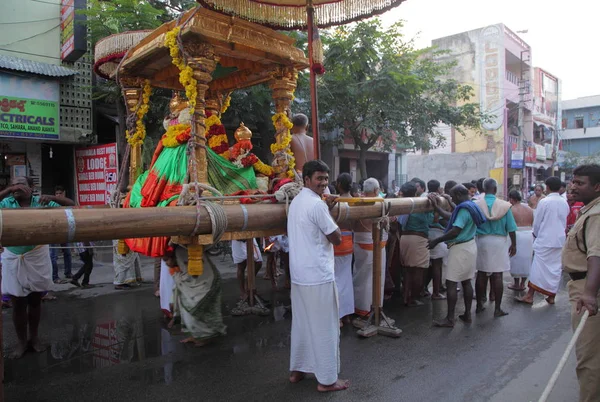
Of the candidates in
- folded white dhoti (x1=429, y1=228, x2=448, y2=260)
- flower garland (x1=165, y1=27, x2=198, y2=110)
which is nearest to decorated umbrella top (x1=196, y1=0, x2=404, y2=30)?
flower garland (x1=165, y1=27, x2=198, y2=110)

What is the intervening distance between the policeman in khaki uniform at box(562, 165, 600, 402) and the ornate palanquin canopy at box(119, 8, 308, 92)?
3146 millimetres

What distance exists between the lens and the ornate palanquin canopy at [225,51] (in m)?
4.21

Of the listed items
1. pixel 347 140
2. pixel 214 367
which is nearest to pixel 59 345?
pixel 214 367

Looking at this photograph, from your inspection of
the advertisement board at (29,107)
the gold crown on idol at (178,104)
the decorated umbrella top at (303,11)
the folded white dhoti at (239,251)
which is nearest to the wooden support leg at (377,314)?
the folded white dhoti at (239,251)

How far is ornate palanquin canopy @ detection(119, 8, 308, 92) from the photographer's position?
4215 millimetres

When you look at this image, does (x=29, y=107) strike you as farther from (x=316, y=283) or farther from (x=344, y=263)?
(x=316, y=283)

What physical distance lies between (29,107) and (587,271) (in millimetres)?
10521

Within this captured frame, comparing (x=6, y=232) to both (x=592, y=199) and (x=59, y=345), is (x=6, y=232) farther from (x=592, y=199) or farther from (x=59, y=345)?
(x=592, y=199)

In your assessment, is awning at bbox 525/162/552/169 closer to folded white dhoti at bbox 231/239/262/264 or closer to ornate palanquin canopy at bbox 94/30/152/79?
folded white dhoti at bbox 231/239/262/264

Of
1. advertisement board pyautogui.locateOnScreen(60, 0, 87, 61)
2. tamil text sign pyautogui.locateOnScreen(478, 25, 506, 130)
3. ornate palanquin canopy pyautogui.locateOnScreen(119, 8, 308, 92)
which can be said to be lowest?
ornate palanquin canopy pyautogui.locateOnScreen(119, 8, 308, 92)

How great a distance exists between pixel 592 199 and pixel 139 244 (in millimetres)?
4107

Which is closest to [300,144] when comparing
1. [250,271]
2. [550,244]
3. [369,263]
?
[369,263]

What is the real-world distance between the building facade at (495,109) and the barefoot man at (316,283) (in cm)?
2138

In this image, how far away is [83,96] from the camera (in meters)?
10.4
